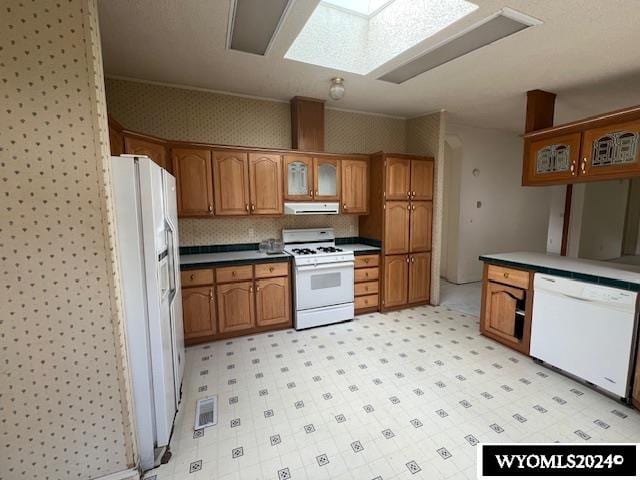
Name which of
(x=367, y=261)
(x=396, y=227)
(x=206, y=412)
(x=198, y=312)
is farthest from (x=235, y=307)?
(x=396, y=227)

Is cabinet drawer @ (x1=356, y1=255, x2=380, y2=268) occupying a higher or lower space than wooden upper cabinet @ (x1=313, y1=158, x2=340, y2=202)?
lower

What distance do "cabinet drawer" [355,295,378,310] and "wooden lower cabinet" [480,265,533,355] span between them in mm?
1265

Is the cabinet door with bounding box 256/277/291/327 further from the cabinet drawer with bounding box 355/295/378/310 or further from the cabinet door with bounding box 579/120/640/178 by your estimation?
the cabinet door with bounding box 579/120/640/178

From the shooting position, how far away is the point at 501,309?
9.62 ft

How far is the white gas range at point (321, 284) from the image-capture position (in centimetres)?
332

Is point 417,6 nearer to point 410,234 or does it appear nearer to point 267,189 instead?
point 267,189

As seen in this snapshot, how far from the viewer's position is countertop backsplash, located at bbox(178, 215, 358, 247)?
11.0 feet

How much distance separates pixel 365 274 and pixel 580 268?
2.10m

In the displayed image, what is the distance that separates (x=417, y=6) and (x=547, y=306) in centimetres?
266

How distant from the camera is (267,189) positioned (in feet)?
10.9

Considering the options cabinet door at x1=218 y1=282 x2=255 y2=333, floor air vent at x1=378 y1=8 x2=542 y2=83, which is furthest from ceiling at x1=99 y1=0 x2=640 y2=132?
cabinet door at x1=218 y1=282 x2=255 y2=333

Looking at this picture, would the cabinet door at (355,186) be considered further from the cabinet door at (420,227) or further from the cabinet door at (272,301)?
the cabinet door at (272,301)

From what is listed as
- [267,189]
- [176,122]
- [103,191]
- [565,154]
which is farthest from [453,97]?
[103,191]

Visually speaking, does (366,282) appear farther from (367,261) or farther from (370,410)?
(370,410)
